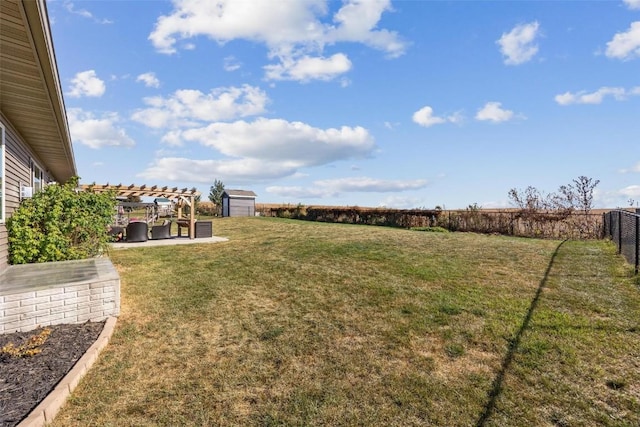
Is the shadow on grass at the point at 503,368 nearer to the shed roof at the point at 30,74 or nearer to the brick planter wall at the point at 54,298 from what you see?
the brick planter wall at the point at 54,298

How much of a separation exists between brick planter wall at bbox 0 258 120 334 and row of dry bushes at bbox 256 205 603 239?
54.8ft

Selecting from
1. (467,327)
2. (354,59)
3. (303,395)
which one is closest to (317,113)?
(354,59)

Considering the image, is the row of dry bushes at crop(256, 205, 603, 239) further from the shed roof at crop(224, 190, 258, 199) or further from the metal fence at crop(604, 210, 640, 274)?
the shed roof at crop(224, 190, 258, 199)

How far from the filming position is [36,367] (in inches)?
121

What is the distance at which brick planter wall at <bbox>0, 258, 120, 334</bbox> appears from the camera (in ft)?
12.7

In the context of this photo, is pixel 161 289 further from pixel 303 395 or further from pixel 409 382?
pixel 409 382

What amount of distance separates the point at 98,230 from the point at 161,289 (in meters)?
2.28

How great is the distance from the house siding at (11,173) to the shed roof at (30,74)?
0.24 meters

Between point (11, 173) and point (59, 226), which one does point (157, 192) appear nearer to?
point (59, 226)

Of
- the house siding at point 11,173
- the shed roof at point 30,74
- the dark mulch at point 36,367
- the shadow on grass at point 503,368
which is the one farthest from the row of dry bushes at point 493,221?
the house siding at point 11,173

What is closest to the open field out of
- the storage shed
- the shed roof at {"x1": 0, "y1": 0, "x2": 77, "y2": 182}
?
the shed roof at {"x1": 0, "y1": 0, "x2": 77, "y2": 182}

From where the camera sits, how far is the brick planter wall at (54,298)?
3.88 meters

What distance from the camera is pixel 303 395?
2.84 meters

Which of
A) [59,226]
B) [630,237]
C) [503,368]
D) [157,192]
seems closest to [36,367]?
[59,226]
